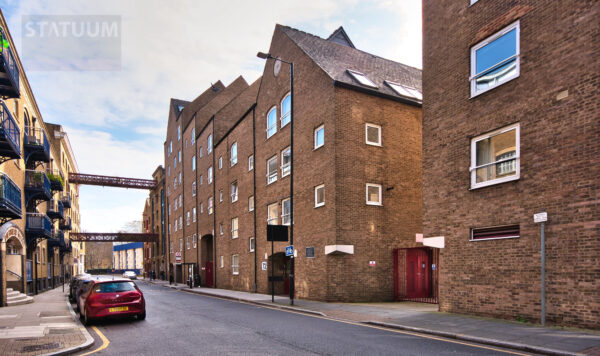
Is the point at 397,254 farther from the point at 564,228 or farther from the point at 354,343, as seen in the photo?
the point at 354,343

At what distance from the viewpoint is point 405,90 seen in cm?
2027

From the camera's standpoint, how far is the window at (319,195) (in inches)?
707

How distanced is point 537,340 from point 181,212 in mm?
40589

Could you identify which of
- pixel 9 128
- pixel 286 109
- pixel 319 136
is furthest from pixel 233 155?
pixel 9 128

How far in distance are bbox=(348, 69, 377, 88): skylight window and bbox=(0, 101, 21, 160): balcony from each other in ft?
44.8

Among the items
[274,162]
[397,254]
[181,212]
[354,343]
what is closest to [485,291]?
[354,343]

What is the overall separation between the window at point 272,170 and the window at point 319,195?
4.83 meters

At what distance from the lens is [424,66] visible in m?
13.9

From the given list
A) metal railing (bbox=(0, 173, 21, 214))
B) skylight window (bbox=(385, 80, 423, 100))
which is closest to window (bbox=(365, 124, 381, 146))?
skylight window (bbox=(385, 80, 423, 100))

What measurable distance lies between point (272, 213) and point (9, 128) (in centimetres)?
1251

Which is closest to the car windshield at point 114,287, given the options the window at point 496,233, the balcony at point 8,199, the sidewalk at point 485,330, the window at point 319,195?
the sidewalk at point 485,330

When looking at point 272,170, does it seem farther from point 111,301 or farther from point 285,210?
point 111,301

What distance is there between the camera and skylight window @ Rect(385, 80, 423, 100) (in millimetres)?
19547

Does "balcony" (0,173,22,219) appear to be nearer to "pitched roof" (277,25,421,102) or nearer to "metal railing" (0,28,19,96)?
"metal railing" (0,28,19,96)
